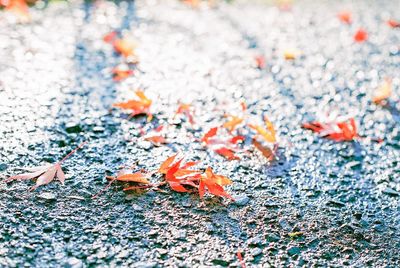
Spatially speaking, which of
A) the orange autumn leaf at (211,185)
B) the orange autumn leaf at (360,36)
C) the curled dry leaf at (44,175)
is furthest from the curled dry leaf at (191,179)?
the orange autumn leaf at (360,36)

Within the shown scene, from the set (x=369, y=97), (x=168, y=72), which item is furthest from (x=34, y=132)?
(x=369, y=97)

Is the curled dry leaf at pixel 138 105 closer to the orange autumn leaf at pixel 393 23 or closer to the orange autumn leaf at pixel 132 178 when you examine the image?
the orange autumn leaf at pixel 132 178

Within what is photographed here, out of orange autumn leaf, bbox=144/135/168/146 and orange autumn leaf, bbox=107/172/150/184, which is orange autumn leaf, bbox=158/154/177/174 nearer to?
orange autumn leaf, bbox=107/172/150/184

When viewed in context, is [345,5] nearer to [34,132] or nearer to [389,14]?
Answer: [389,14]

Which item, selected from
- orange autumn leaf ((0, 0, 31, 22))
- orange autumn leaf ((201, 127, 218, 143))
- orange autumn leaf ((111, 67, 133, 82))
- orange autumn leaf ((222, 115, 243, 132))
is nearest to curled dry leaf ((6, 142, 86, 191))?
orange autumn leaf ((201, 127, 218, 143))

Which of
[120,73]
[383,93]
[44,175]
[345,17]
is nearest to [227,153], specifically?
[44,175]
